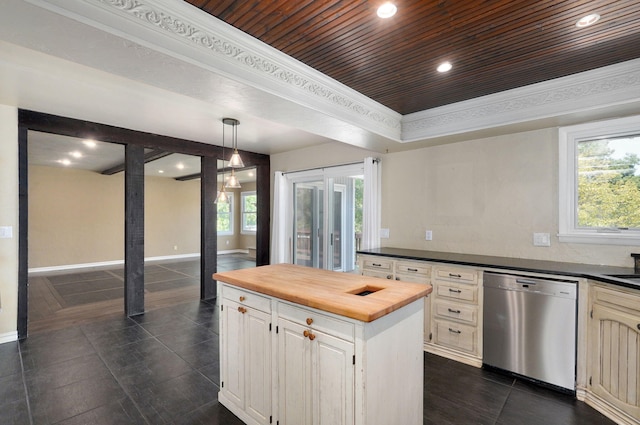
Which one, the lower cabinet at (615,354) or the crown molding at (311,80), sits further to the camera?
the lower cabinet at (615,354)

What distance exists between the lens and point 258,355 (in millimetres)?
1948

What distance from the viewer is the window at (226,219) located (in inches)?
428

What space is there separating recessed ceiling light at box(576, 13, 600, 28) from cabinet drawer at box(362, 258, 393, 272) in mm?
2516

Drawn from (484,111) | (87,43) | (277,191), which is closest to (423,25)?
(484,111)

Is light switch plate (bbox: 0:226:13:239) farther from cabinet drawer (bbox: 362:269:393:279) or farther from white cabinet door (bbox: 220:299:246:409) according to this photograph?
cabinet drawer (bbox: 362:269:393:279)

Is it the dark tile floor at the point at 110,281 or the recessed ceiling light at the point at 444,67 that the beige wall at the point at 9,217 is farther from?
the recessed ceiling light at the point at 444,67

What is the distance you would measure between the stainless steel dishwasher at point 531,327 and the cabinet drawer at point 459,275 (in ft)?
0.35

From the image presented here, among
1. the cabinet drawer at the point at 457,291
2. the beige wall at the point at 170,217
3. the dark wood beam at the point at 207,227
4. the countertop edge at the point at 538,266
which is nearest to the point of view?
the countertop edge at the point at 538,266

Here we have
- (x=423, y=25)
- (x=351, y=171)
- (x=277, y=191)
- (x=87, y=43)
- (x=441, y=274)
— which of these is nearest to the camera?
(x=87, y=43)

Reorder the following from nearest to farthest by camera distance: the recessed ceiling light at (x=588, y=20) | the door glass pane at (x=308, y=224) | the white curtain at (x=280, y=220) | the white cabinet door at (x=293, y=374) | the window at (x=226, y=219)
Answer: the white cabinet door at (x=293, y=374) → the recessed ceiling light at (x=588, y=20) → the door glass pane at (x=308, y=224) → the white curtain at (x=280, y=220) → the window at (x=226, y=219)

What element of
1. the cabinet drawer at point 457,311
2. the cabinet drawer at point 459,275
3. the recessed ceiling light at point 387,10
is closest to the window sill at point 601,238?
the cabinet drawer at point 459,275

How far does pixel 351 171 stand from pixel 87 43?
360 centimetres

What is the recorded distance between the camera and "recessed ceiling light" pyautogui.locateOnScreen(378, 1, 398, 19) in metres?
1.73

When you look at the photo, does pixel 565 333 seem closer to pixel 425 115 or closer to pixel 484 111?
pixel 484 111
